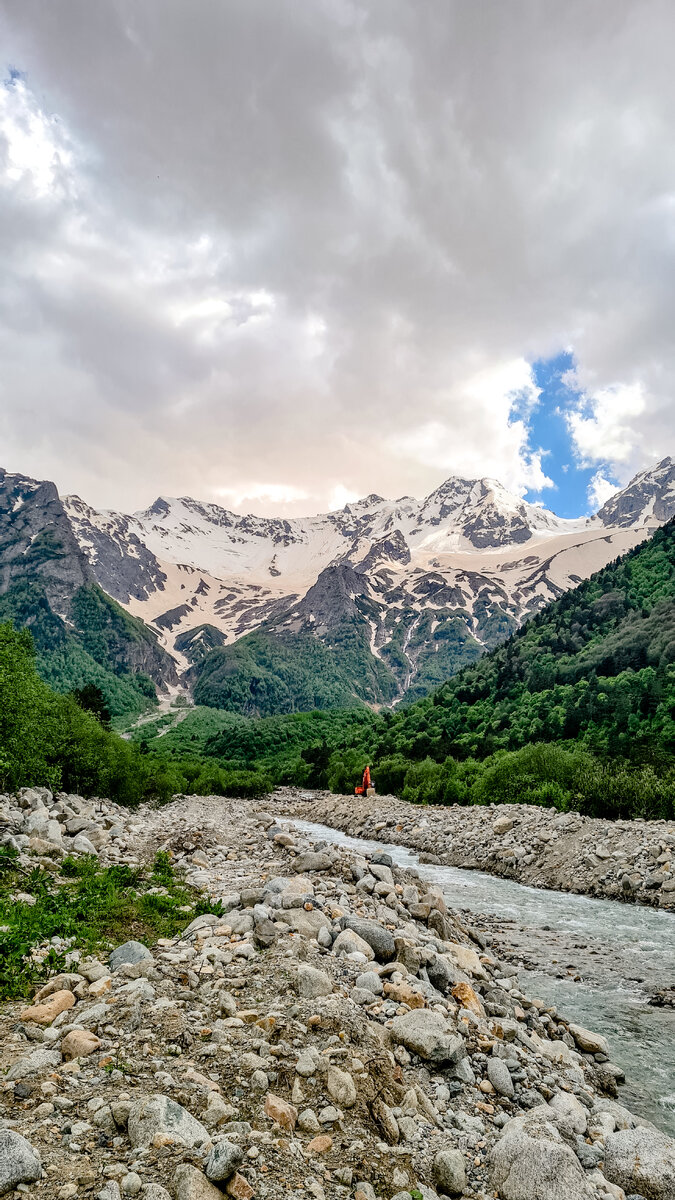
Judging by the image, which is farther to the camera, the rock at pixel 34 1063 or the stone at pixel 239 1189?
the rock at pixel 34 1063

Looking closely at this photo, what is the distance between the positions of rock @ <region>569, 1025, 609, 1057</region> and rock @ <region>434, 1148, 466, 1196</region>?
790 centimetres

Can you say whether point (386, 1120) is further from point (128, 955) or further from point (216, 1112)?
point (128, 955)

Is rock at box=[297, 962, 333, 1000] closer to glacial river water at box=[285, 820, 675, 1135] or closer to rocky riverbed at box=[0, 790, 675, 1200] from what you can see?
rocky riverbed at box=[0, 790, 675, 1200]

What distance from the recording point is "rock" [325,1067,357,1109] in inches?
297

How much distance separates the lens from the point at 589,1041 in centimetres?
1341

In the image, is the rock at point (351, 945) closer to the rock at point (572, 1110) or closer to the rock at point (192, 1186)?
the rock at point (572, 1110)

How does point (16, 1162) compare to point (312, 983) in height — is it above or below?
above

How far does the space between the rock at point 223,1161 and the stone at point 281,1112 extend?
0.95 meters

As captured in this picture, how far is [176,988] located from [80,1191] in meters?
4.61

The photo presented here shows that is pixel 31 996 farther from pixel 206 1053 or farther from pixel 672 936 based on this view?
pixel 672 936

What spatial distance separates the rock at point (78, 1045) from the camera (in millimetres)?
7586

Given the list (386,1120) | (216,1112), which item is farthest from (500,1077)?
(216,1112)

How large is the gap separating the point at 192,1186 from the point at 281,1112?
165 cm

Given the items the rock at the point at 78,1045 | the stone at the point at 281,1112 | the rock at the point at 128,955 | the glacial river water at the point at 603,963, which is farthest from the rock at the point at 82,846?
the stone at the point at 281,1112
